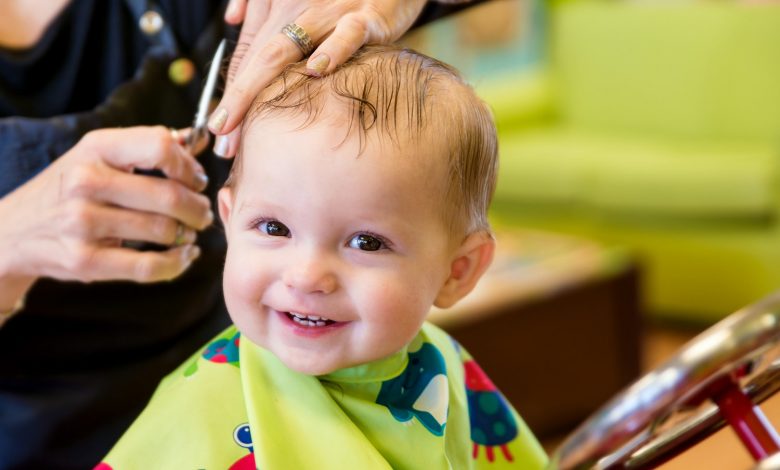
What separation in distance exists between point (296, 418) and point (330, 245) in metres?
0.21

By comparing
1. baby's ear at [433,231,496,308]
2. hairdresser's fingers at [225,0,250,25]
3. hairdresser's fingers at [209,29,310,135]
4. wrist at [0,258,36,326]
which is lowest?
baby's ear at [433,231,496,308]

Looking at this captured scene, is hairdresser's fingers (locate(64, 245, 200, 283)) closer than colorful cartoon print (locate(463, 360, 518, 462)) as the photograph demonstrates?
Yes

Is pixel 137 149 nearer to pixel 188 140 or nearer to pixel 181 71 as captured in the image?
pixel 188 140

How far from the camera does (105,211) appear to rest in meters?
1.07

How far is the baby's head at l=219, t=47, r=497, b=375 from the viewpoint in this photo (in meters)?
0.93

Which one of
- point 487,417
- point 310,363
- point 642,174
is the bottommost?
point 642,174

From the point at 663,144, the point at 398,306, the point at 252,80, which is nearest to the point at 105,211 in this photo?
the point at 252,80

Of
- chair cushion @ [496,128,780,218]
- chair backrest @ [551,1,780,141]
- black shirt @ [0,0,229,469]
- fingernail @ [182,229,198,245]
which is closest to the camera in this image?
fingernail @ [182,229,198,245]

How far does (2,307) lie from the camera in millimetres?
1162

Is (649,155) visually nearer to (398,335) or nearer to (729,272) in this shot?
(729,272)

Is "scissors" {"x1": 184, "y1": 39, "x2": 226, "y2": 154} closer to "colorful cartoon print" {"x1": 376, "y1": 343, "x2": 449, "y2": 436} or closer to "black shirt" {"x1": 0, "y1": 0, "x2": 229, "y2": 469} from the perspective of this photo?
"black shirt" {"x1": 0, "y1": 0, "x2": 229, "y2": 469}

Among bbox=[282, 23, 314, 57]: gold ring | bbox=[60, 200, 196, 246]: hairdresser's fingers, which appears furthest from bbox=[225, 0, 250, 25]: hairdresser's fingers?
bbox=[60, 200, 196, 246]: hairdresser's fingers

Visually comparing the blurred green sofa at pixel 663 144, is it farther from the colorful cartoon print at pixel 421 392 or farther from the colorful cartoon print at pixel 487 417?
the colorful cartoon print at pixel 421 392

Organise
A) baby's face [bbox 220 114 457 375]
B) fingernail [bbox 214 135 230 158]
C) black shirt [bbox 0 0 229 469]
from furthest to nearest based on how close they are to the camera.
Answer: black shirt [bbox 0 0 229 469] < fingernail [bbox 214 135 230 158] < baby's face [bbox 220 114 457 375]
